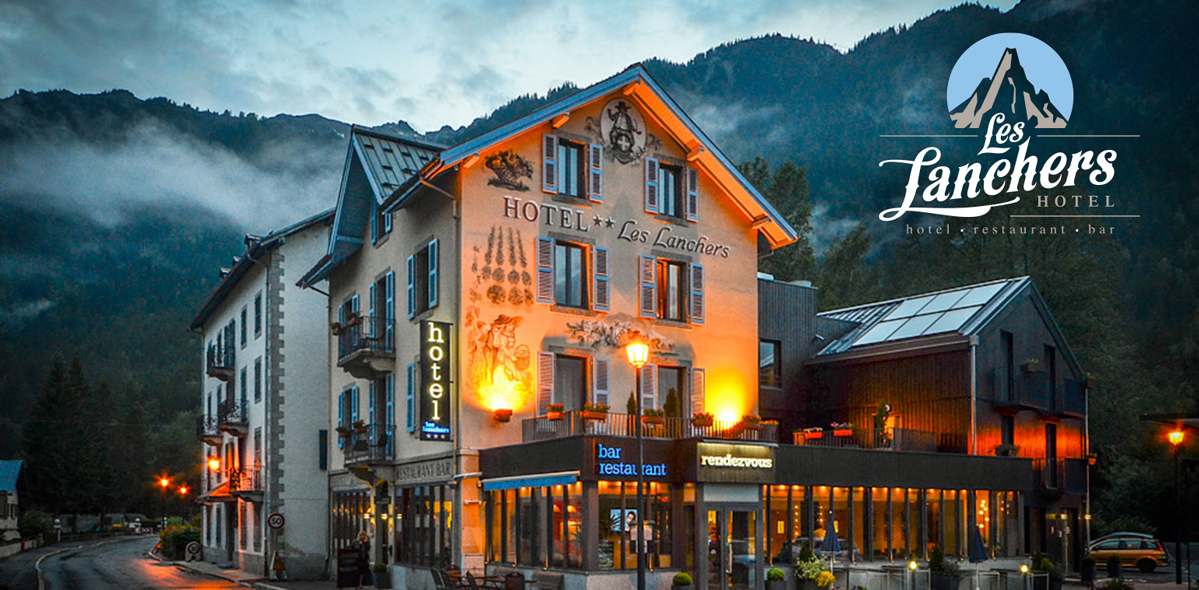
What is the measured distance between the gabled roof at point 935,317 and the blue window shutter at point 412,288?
15.6m

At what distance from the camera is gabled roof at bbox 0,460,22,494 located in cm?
7944

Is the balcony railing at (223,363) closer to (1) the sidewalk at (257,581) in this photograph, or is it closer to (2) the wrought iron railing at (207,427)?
(2) the wrought iron railing at (207,427)

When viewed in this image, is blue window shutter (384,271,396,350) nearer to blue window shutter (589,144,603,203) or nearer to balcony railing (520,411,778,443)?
balcony railing (520,411,778,443)

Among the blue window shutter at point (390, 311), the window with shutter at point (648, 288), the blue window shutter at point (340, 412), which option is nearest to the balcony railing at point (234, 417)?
the blue window shutter at point (340, 412)

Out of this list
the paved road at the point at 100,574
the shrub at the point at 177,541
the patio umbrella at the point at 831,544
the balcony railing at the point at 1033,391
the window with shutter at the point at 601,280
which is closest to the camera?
the patio umbrella at the point at 831,544

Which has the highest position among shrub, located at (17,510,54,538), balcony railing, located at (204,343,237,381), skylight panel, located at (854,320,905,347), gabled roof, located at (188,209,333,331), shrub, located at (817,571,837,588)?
gabled roof, located at (188,209,333,331)

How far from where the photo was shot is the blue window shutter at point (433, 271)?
3138 cm

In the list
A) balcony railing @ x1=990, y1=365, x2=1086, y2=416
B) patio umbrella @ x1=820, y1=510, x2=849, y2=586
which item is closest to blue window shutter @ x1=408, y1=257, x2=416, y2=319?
patio umbrella @ x1=820, y1=510, x2=849, y2=586

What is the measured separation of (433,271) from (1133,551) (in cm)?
3126

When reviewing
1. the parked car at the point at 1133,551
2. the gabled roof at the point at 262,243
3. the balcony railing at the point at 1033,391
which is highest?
the gabled roof at the point at 262,243

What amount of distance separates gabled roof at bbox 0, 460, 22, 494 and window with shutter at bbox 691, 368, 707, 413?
2465 inches

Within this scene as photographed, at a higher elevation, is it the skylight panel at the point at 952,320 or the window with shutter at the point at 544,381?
the skylight panel at the point at 952,320

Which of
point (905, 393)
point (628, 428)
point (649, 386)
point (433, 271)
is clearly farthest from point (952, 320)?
point (433, 271)

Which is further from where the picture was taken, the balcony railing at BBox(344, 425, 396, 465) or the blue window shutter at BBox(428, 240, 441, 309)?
the balcony railing at BBox(344, 425, 396, 465)
